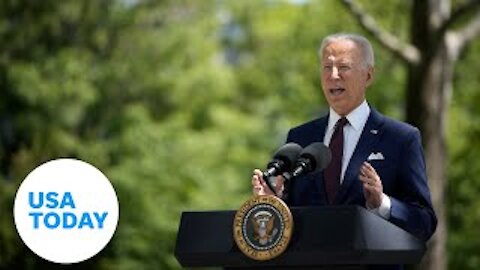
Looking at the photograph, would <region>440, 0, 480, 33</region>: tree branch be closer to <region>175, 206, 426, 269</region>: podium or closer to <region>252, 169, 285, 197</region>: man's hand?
<region>252, 169, 285, 197</region>: man's hand

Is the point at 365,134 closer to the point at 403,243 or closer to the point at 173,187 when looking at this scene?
the point at 403,243

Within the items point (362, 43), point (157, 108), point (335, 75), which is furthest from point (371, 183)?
point (157, 108)

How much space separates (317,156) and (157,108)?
32574 mm

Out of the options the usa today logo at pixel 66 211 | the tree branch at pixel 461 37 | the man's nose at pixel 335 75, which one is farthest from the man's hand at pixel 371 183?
the tree branch at pixel 461 37

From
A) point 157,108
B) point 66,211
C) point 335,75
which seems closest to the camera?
point 335,75

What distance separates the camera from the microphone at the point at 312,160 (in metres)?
4.32

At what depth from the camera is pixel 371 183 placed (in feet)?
13.7

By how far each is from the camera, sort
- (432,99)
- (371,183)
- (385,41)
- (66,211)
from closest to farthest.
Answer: (371,183) < (66,211) < (432,99) < (385,41)

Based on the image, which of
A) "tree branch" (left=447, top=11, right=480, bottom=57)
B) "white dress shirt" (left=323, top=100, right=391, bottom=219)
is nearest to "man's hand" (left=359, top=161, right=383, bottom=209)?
"white dress shirt" (left=323, top=100, right=391, bottom=219)

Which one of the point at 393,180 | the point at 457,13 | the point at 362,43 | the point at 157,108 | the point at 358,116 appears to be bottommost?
the point at 157,108

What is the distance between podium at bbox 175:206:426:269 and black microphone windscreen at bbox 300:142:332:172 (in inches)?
9.0

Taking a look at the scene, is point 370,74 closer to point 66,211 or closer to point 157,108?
point 66,211

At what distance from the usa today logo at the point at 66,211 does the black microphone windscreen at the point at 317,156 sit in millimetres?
2012

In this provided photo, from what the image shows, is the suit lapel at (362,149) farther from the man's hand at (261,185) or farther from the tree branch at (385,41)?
the tree branch at (385,41)
